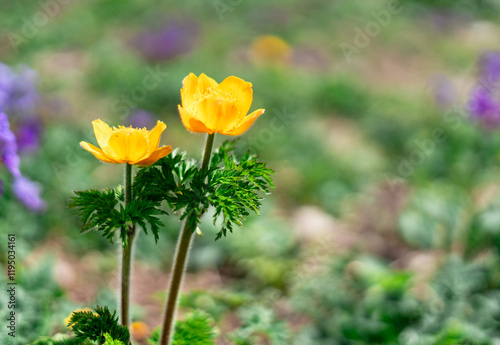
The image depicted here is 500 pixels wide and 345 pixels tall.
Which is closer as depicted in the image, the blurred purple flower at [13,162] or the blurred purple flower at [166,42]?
the blurred purple flower at [13,162]

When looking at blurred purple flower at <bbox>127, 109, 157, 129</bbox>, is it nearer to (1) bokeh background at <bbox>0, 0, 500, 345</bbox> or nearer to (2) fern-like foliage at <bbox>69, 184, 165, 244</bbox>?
(1) bokeh background at <bbox>0, 0, 500, 345</bbox>

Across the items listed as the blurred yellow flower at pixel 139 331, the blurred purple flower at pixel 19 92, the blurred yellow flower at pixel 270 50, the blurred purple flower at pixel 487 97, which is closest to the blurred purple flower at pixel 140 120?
the blurred purple flower at pixel 19 92

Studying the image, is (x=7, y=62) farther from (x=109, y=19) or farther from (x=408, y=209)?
(x=408, y=209)

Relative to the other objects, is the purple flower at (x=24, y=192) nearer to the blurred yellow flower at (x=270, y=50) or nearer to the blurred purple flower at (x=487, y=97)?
the blurred purple flower at (x=487, y=97)

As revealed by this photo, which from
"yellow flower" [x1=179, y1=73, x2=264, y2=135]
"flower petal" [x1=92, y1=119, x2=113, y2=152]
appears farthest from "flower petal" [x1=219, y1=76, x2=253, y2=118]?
"flower petal" [x1=92, y1=119, x2=113, y2=152]

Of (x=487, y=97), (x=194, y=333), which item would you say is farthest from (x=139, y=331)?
(x=487, y=97)

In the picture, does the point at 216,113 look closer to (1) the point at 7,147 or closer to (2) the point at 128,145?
(2) the point at 128,145
